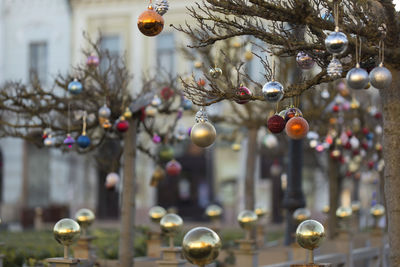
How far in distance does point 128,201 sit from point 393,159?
15.8ft

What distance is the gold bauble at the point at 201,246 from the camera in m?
6.46

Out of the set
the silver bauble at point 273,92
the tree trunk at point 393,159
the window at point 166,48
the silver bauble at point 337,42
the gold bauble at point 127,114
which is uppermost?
the window at point 166,48

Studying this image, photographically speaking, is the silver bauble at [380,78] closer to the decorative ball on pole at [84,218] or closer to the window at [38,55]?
the decorative ball on pole at [84,218]

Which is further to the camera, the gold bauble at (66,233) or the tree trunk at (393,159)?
the gold bauble at (66,233)

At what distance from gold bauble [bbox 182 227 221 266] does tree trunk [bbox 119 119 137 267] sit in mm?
4630

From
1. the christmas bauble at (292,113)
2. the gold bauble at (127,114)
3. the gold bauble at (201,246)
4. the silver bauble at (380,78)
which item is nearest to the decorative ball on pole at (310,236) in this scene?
the christmas bauble at (292,113)

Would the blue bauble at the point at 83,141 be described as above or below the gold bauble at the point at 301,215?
above

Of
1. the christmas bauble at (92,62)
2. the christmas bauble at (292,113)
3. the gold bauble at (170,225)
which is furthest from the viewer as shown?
the christmas bauble at (92,62)

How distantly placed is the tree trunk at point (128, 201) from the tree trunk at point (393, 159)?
176 inches

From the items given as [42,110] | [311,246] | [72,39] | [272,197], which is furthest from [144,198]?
[311,246]

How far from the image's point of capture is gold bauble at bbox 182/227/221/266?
21.2 ft

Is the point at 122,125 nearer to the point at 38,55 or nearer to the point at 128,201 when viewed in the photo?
the point at 128,201

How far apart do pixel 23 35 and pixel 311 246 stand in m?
27.7

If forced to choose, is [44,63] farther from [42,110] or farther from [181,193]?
[42,110]
